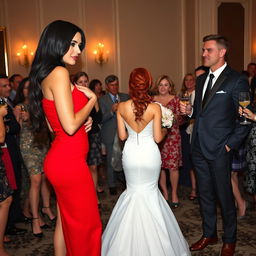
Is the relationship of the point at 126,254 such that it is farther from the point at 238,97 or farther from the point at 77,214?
the point at 238,97

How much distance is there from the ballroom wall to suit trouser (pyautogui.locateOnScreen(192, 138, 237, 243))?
6006mm

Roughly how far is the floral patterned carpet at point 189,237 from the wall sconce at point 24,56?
5.26 meters

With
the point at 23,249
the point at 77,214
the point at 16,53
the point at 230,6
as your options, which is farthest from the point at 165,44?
the point at 77,214

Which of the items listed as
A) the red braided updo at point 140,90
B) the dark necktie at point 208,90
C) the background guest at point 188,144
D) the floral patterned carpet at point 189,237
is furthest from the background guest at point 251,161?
the red braided updo at point 140,90

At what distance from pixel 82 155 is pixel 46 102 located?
1.42 feet

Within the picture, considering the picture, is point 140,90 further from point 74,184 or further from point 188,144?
point 188,144

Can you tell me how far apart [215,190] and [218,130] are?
581 millimetres

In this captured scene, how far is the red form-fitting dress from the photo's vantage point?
91.1 inches

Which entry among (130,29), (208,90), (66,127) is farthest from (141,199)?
(130,29)

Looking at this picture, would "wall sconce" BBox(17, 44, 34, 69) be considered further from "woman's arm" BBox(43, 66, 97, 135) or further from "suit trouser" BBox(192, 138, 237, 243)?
"woman's arm" BBox(43, 66, 97, 135)

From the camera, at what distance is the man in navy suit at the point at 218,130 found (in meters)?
3.01

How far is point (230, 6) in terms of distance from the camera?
908 cm

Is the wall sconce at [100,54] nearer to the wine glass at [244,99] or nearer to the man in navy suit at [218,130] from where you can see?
the man in navy suit at [218,130]

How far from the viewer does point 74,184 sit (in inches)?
92.4
